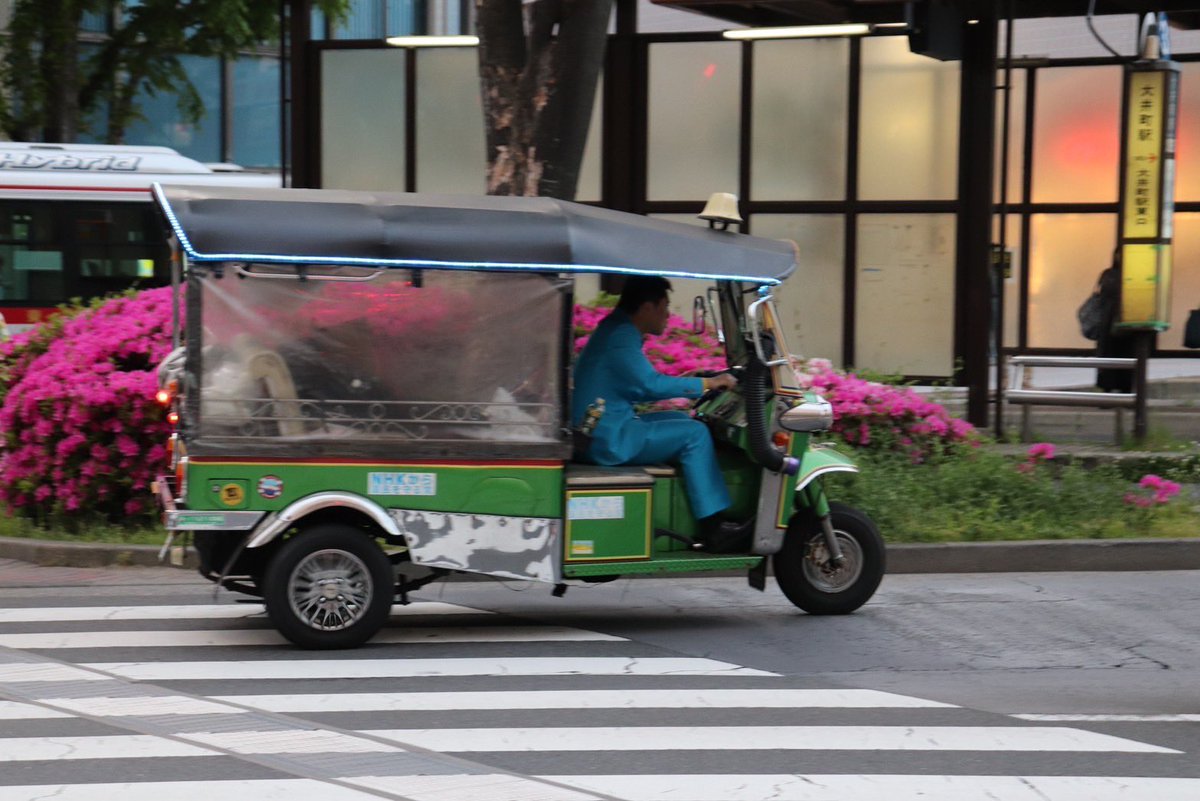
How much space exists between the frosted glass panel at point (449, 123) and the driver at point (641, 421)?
9255mm

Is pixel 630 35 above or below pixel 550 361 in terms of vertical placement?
above

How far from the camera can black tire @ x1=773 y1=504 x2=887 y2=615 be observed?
8.53 metres

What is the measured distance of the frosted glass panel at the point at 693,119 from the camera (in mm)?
16578

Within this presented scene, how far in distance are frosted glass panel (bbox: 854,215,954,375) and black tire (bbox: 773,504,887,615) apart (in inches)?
292

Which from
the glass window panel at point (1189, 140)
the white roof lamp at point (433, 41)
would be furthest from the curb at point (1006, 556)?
the glass window panel at point (1189, 140)

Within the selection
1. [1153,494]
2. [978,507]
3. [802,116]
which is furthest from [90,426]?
[802,116]

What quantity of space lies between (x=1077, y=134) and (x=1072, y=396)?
9.45 m

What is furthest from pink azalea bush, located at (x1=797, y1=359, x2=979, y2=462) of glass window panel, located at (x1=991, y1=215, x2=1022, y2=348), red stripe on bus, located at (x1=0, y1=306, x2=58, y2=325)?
red stripe on bus, located at (x1=0, y1=306, x2=58, y2=325)

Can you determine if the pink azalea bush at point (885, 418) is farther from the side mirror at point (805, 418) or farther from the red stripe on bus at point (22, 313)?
the red stripe on bus at point (22, 313)

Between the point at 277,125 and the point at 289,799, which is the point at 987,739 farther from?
the point at 277,125

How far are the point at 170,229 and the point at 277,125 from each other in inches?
952

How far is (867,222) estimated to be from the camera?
16.2m

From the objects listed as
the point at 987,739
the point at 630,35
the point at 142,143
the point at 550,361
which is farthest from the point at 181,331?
the point at 142,143

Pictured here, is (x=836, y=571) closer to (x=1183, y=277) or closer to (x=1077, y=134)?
(x=1183, y=277)
